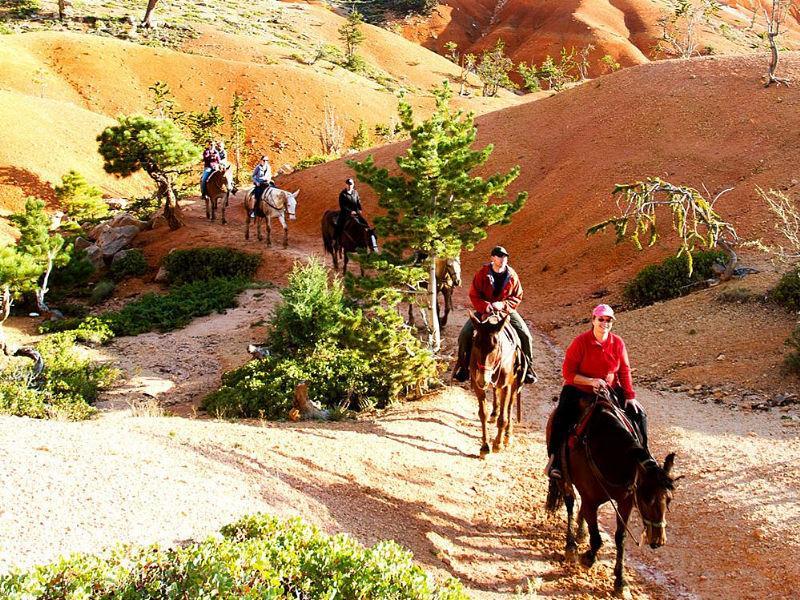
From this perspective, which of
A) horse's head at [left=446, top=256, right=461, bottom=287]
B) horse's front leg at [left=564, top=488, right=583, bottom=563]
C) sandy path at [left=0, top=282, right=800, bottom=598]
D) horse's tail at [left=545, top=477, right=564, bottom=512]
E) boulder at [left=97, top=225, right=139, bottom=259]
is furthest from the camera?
boulder at [left=97, top=225, right=139, bottom=259]

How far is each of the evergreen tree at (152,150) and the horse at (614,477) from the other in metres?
25.8

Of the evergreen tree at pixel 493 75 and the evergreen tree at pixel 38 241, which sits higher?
the evergreen tree at pixel 493 75

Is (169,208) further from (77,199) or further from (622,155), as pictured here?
(622,155)

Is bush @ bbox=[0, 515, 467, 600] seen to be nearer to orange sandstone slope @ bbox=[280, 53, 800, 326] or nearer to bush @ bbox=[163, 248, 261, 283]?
orange sandstone slope @ bbox=[280, 53, 800, 326]

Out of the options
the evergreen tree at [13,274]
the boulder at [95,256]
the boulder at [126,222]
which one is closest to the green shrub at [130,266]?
the boulder at [95,256]

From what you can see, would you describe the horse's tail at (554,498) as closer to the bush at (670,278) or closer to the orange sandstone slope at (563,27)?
the bush at (670,278)

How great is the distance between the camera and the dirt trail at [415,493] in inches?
216

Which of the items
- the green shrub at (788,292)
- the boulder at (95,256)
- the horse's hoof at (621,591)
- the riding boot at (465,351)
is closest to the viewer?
the horse's hoof at (621,591)

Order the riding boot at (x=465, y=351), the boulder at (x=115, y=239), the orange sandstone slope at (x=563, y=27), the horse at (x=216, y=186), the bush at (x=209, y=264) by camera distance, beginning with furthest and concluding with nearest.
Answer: the orange sandstone slope at (x=563, y=27)
the horse at (x=216, y=186)
the boulder at (x=115, y=239)
the bush at (x=209, y=264)
the riding boot at (x=465, y=351)

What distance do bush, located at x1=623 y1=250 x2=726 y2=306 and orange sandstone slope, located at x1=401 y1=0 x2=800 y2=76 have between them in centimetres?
7101

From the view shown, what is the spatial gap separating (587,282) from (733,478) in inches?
457

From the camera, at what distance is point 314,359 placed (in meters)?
12.6

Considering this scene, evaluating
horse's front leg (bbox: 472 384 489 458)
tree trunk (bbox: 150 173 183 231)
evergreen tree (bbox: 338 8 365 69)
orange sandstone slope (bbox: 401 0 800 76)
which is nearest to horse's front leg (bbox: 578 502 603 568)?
horse's front leg (bbox: 472 384 489 458)

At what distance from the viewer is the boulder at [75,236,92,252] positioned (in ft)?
88.3
